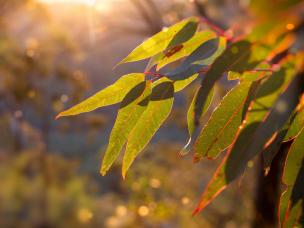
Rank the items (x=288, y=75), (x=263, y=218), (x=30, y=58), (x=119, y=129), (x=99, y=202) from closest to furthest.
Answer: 1. (x=288, y=75)
2. (x=119, y=129)
3. (x=263, y=218)
4. (x=30, y=58)
5. (x=99, y=202)

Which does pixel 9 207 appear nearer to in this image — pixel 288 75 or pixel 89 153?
pixel 89 153

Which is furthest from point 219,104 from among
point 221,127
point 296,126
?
point 296,126

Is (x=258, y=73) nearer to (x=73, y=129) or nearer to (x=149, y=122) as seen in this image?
(x=149, y=122)

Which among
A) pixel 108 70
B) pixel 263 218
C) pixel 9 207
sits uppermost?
pixel 263 218

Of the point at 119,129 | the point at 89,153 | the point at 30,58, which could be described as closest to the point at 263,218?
the point at 119,129

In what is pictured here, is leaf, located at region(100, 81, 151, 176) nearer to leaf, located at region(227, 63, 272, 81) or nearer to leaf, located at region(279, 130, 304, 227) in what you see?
leaf, located at region(227, 63, 272, 81)

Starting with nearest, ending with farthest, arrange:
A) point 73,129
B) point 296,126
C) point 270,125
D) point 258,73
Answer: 1. point 270,125
2. point 258,73
3. point 296,126
4. point 73,129

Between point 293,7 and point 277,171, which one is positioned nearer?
point 293,7
